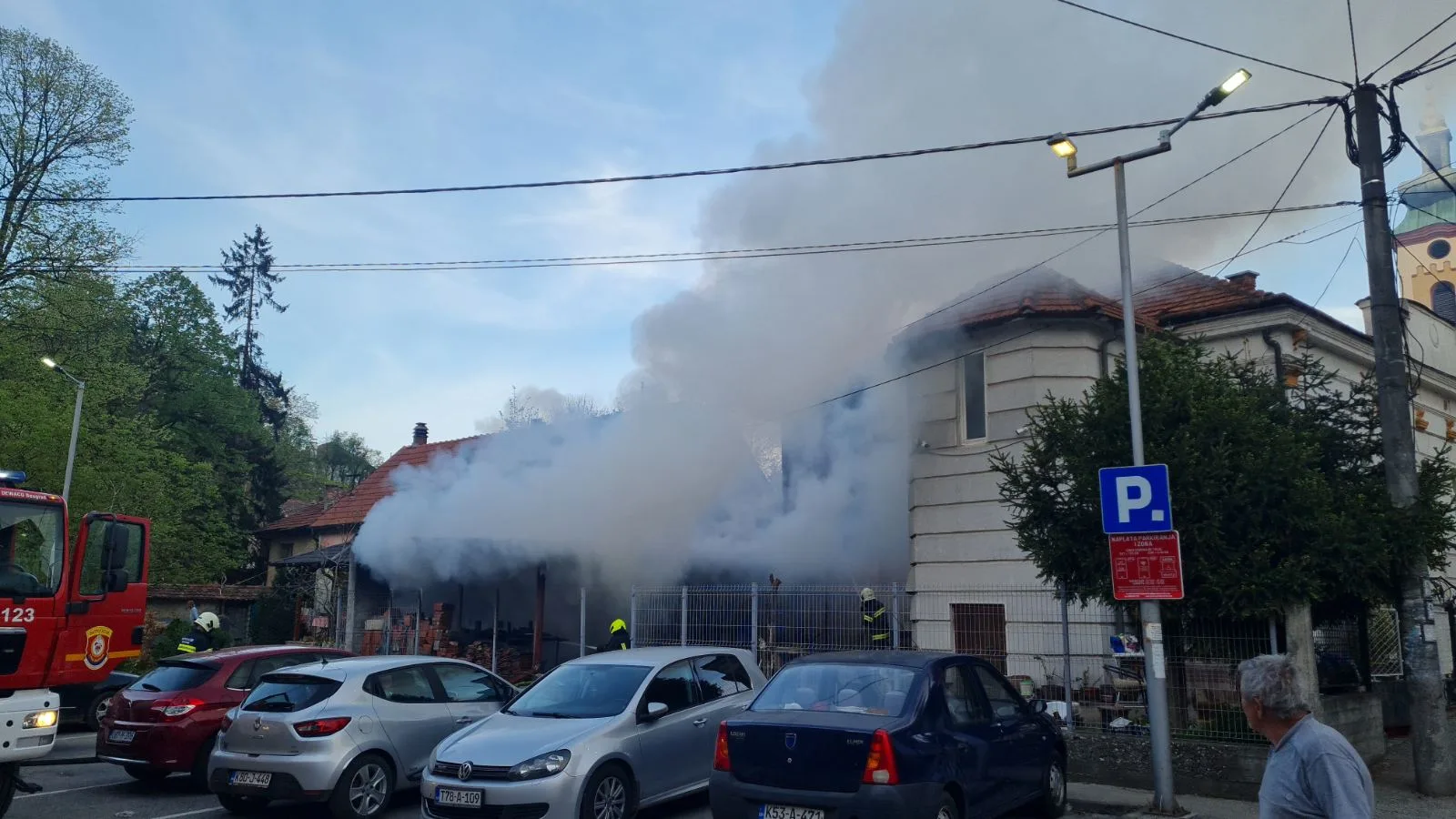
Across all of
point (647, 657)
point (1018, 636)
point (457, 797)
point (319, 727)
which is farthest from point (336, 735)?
point (1018, 636)

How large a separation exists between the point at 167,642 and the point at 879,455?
14331 mm

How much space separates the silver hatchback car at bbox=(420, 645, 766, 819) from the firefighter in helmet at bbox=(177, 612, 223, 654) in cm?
728

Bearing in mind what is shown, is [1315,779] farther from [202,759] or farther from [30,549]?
[202,759]

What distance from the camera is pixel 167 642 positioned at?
1981 centimetres

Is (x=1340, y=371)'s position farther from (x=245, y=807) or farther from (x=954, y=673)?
(x=245, y=807)

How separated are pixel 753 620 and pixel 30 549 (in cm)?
950

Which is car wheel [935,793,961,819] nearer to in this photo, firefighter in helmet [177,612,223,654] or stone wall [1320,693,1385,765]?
stone wall [1320,693,1385,765]

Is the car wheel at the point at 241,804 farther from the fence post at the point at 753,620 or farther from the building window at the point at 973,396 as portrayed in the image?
the building window at the point at 973,396

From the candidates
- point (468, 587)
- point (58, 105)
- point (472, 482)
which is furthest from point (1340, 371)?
point (58, 105)

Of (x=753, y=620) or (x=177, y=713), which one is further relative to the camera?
(x=753, y=620)

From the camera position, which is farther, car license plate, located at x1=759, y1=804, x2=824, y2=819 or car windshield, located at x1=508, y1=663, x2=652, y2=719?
car windshield, located at x1=508, y1=663, x2=652, y2=719

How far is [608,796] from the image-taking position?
7887mm

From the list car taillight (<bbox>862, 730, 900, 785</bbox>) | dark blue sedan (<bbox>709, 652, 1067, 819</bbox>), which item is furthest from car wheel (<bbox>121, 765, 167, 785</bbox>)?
car taillight (<bbox>862, 730, 900, 785</bbox>)

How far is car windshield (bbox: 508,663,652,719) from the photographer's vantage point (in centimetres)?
857
